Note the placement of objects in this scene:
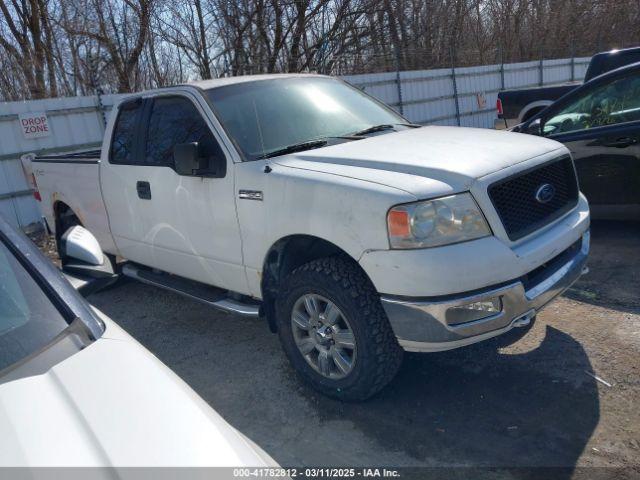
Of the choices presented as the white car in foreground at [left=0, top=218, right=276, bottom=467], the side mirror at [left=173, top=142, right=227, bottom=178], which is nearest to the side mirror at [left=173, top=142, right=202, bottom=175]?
the side mirror at [left=173, top=142, right=227, bottom=178]

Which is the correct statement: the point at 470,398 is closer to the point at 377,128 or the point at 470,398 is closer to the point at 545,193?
the point at 545,193

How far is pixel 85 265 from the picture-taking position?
98.2 inches

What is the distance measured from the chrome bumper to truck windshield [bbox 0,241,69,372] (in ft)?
5.30

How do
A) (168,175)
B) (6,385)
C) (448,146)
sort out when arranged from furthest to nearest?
(168,175) < (448,146) < (6,385)

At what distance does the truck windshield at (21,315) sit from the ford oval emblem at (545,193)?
8.61 feet

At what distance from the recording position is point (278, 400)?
3498 mm

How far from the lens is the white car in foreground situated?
1376 mm

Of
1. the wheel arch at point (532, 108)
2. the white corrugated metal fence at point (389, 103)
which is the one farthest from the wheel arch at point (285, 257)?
the wheel arch at point (532, 108)

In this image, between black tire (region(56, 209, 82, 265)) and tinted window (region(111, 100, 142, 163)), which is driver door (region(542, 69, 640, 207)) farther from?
black tire (region(56, 209, 82, 265))

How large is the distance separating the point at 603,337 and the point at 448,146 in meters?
1.72

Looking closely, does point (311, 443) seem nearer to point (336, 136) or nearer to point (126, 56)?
point (336, 136)

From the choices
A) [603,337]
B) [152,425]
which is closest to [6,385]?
[152,425]

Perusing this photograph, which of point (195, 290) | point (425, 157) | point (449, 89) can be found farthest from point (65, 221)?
point (449, 89)

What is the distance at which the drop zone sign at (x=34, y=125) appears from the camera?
8977 millimetres
